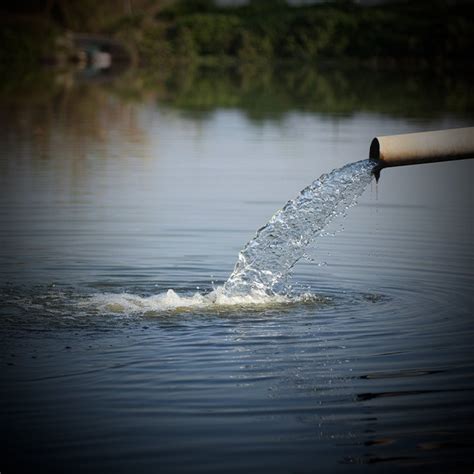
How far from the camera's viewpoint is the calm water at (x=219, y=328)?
5.79 m

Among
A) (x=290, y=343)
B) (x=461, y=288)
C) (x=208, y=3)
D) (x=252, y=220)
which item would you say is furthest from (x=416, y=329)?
(x=208, y=3)

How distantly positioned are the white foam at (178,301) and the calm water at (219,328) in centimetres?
3

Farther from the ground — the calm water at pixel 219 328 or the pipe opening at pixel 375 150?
the pipe opening at pixel 375 150

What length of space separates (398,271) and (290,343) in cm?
284

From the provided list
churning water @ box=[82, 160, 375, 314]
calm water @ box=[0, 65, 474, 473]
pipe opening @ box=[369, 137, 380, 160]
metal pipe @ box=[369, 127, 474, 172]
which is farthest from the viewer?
churning water @ box=[82, 160, 375, 314]

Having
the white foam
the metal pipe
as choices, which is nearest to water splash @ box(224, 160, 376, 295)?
the white foam

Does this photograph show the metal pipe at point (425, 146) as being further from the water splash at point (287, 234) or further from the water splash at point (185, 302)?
the water splash at point (185, 302)

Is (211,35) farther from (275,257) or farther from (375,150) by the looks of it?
(375,150)

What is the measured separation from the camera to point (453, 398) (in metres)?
6.56

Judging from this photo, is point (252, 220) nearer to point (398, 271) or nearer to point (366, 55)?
point (398, 271)

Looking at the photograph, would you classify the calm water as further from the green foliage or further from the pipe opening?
the green foliage

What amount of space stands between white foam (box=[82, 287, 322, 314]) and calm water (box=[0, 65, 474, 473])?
0.09 ft

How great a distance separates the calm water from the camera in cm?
579

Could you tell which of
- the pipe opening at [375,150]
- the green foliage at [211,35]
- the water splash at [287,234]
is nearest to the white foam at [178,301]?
the water splash at [287,234]
